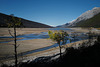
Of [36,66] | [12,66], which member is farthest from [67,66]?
[12,66]

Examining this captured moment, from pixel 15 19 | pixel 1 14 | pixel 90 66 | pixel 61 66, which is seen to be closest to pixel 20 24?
pixel 15 19

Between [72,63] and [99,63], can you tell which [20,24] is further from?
[99,63]

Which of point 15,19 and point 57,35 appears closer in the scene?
point 15,19

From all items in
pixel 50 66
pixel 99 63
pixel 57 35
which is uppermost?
pixel 57 35

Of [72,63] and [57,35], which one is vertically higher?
[57,35]

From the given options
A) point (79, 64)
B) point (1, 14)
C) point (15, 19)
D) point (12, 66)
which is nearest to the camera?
point (79, 64)

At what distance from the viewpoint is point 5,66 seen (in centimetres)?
1555

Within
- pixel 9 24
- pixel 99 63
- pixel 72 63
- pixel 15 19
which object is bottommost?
pixel 72 63

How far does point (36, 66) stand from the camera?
39.1ft

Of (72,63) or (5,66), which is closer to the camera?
(72,63)

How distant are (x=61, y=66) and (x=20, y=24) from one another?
9.97 meters

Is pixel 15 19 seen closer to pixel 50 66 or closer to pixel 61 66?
pixel 50 66

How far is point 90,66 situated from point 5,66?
16274 millimetres

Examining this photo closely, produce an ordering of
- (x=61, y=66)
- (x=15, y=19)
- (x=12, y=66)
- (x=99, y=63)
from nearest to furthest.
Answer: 1. (x=99, y=63)
2. (x=61, y=66)
3. (x=15, y=19)
4. (x=12, y=66)
